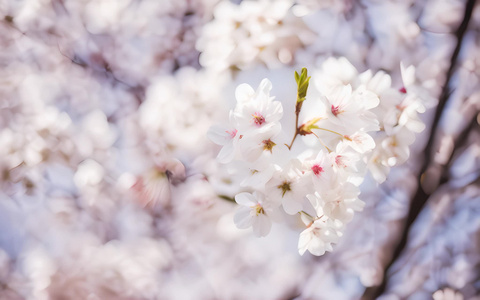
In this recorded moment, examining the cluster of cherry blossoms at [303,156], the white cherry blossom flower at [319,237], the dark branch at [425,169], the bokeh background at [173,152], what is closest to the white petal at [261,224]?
the cluster of cherry blossoms at [303,156]

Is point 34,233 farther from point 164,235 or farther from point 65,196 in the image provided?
point 164,235

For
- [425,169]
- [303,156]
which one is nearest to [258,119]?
[303,156]

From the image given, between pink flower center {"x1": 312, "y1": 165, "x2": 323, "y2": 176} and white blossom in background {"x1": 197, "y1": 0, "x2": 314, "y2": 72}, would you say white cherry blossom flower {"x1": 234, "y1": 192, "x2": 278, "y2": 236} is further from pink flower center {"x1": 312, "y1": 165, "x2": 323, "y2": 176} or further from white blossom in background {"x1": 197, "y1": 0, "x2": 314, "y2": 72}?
white blossom in background {"x1": 197, "y1": 0, "x2": 314, "y2": 72}

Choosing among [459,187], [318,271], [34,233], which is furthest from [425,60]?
[34,233]

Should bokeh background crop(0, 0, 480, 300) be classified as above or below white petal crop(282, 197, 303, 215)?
below

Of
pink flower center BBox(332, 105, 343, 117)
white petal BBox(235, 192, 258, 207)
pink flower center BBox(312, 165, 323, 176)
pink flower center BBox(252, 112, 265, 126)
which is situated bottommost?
white petal BBox(235, 192, 258, 207)

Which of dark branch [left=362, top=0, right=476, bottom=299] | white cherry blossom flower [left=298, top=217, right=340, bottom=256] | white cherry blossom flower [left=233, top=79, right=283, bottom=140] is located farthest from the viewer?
dark branch [left=362, top=0, right=476, bottom=299]

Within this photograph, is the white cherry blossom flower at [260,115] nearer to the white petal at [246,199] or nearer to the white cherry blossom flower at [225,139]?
the white cherry blossom flower at [225,139]

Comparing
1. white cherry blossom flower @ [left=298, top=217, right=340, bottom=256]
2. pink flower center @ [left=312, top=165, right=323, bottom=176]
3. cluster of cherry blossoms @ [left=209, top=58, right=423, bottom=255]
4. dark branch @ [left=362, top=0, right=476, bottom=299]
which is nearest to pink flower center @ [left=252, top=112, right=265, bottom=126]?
cluster of cherry blossoms @ [left=209, top=58, right=423, bottom=255]
